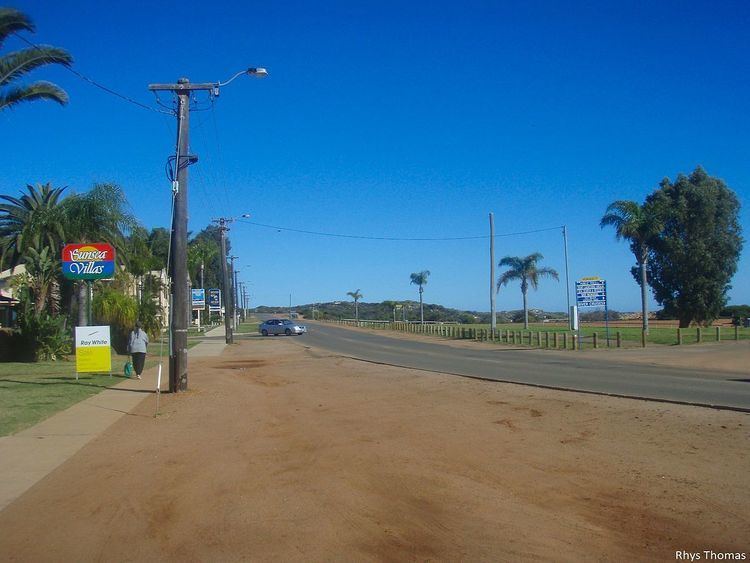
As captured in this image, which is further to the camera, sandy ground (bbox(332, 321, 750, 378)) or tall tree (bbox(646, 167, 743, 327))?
tall tree (bbox(646, 167, 743, 327))

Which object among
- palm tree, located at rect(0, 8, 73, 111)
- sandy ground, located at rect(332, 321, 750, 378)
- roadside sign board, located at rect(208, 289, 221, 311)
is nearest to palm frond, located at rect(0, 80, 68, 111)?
palm tree, located at rect(0, 8, 73, 111)

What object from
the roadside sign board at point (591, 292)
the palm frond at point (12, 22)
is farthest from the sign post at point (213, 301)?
the palm frond at point (12, 22)

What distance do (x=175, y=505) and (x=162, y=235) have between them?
7390 centimetres

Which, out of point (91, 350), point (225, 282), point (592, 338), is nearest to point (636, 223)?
point (592, 338)

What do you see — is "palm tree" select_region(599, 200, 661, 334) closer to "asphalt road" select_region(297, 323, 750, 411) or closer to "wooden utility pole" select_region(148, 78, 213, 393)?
"asphalt road" select_region(297, 323, 750, 411)

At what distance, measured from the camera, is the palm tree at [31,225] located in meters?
30.5

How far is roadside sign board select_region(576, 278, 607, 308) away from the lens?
39.7 meters

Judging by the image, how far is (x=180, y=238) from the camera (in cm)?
1750

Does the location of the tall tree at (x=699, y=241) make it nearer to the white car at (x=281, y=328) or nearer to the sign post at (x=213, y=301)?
the white car at (x=281, y=328)

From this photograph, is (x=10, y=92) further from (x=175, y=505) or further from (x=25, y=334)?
(x=175, y=505)

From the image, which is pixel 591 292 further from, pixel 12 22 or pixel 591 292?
pixel 12 22

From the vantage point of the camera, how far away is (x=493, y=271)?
4947 cm

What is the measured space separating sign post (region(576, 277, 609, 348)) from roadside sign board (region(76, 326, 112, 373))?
27339 millimetres

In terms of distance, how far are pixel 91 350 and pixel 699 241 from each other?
54472 mm
